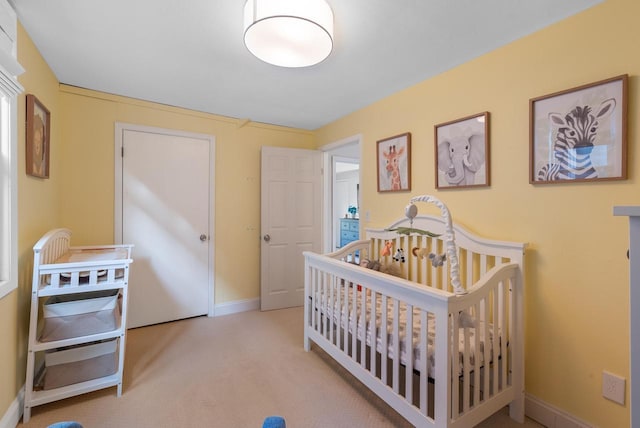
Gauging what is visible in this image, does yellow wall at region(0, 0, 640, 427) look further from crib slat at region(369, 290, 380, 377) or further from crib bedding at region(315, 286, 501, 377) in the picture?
crib slat at region(369, 290, 380, 377)

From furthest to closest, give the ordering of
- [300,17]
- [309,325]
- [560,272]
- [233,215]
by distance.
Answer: [233,215], [309,325], [560,272], [300,17]

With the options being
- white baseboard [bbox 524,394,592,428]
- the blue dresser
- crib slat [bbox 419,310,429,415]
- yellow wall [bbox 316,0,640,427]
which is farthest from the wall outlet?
the blue dresser

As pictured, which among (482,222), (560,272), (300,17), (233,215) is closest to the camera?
(300,17)

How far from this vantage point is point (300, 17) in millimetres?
1235

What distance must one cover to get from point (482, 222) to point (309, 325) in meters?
1.51

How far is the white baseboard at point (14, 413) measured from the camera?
1.46 metres

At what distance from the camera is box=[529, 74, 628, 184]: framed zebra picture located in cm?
134

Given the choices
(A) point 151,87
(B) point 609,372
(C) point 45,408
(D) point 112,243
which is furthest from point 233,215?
(B) point 609,372

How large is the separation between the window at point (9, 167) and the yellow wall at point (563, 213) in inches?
99.4

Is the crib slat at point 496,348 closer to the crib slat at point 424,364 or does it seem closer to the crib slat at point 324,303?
the crib slat at point 424,364

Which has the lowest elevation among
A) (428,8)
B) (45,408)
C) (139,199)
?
(45,408)

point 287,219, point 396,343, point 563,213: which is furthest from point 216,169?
point 563,213

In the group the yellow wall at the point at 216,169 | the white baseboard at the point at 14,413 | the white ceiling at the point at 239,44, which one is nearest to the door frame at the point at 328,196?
the yellow wall at the point at 216,169

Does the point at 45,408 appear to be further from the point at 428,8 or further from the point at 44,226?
the point at 428,8
